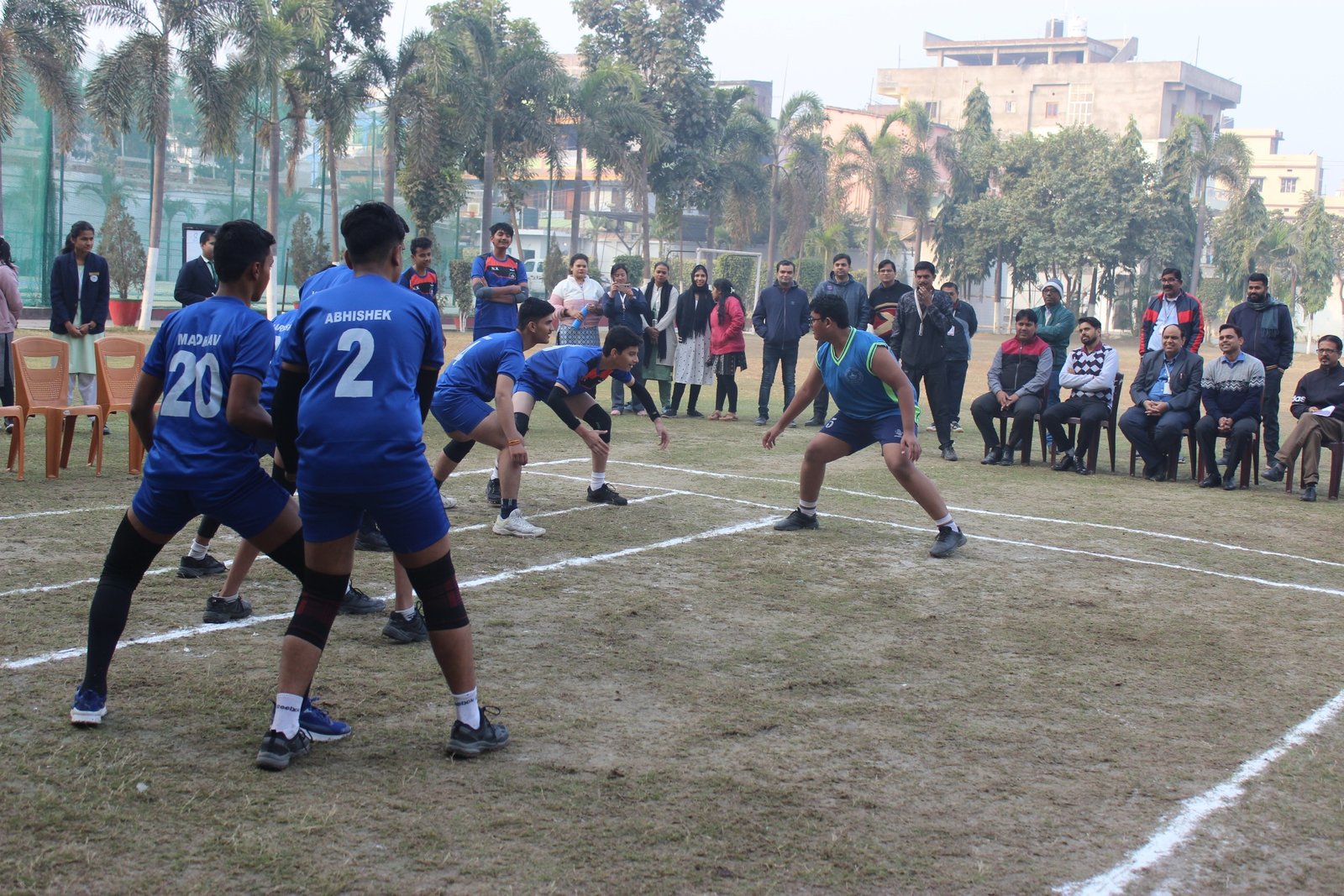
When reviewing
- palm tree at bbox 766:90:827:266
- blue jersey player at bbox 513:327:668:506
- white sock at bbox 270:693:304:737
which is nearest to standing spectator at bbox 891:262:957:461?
blue jersey player at bbox 513:327:668:506

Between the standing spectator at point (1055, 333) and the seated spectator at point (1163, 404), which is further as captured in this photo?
the standing spectator at point (1055, 333)

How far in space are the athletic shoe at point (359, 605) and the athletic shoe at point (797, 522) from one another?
3.37 m

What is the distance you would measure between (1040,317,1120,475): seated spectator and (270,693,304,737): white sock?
10079mm

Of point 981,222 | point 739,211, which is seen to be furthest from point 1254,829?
point 981,222

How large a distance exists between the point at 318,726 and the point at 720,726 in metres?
1.49

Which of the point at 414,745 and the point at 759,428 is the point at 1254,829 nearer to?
the point at 414,745

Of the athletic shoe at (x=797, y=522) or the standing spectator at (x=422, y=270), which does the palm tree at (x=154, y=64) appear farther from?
the athletic shoe at (x=797, y=522)

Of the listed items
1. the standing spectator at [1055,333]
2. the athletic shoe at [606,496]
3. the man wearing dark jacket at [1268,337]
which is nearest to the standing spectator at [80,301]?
the athletic shoe at [606,496]

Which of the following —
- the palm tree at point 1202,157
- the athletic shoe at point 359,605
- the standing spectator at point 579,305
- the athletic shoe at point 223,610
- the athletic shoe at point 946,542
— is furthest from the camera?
the palm tree at point 1202,157

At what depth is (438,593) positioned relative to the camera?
4.24 metres

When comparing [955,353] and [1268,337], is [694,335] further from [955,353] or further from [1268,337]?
[1268,337]

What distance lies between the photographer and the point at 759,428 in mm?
15328

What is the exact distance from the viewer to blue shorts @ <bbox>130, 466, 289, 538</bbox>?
175 inches

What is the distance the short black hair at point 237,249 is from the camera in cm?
448
